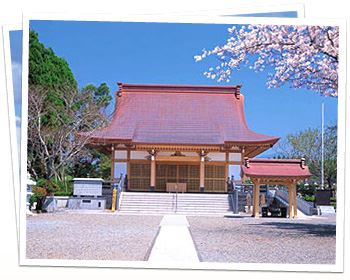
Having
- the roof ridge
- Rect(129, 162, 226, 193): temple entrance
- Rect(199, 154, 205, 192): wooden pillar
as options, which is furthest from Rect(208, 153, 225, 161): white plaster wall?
the roof ridge

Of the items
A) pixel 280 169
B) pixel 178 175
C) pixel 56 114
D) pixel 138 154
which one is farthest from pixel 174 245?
pixel 138 154

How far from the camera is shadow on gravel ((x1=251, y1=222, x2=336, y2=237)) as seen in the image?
10305 mm

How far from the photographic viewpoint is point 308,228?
1109 cm

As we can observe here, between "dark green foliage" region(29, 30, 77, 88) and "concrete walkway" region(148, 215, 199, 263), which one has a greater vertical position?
"dark green foliage" region(29, 30, 77, 88)

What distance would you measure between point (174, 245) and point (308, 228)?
9.90ft

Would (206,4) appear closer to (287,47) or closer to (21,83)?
(287,47)

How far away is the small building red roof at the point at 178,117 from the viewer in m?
15.6

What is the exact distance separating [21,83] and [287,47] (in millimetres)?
3745

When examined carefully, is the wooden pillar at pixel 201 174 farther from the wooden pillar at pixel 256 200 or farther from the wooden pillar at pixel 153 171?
the wooden pillar at pixel 256 200

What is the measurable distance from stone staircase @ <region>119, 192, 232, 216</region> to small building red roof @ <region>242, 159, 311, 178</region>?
1.54m

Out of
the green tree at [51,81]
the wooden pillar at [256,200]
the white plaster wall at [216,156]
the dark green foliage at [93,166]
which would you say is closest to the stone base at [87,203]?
the green tree at [51,81]

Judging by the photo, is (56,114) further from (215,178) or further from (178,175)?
(215,178)

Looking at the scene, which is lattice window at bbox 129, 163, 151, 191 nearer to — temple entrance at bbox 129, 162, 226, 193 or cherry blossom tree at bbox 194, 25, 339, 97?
temple entrance at bbox 129, 162, 226, 193

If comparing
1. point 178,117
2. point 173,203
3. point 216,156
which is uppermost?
point 178,117
